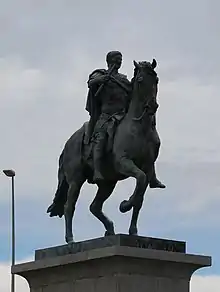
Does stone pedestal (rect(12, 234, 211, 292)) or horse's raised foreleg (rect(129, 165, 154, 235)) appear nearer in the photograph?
stone pedestal (rect(12, 234, 211, 292))

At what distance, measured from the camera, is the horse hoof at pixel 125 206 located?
2045 centimetres

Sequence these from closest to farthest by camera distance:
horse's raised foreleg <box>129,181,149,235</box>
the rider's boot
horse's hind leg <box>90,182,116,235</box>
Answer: horse's raised foreleg <box>129,181,149,235</box> → the rider's boot → horse's hind leg <box>90,182,116,235</box>

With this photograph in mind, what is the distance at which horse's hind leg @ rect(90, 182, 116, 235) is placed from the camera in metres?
21.6

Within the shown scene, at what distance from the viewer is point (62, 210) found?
22.4 m

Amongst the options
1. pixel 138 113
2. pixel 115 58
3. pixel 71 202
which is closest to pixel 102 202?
pixel 71 202

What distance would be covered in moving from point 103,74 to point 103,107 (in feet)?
1.77

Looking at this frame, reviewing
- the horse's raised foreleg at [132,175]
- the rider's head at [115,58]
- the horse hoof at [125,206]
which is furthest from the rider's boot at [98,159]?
the rider's head at [115,58]

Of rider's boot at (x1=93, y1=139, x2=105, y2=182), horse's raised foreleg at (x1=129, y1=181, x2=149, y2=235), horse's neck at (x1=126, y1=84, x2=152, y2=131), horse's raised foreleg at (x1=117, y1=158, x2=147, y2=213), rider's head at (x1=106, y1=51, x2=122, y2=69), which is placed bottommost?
horse's raised foreleg at (x1=129, y1=181, x2=149, y2=235)

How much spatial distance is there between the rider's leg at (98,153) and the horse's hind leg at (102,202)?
2.05 feet

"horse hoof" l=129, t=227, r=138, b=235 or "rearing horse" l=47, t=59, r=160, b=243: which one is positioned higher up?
"rearing horse" l=47, t=59, r=160, b=243

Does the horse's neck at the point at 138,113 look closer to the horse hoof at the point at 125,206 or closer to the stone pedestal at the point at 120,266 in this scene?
the horse hoof at the point at 125,206

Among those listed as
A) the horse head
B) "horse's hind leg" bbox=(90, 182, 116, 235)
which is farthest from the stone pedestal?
the horse head

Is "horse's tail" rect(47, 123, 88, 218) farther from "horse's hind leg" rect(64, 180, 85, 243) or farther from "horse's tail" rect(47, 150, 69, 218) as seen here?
"horse's hind leg" rect(64, 180, 85, 243)

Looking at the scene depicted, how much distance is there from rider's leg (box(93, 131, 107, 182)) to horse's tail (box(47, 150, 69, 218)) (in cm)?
A: 134
